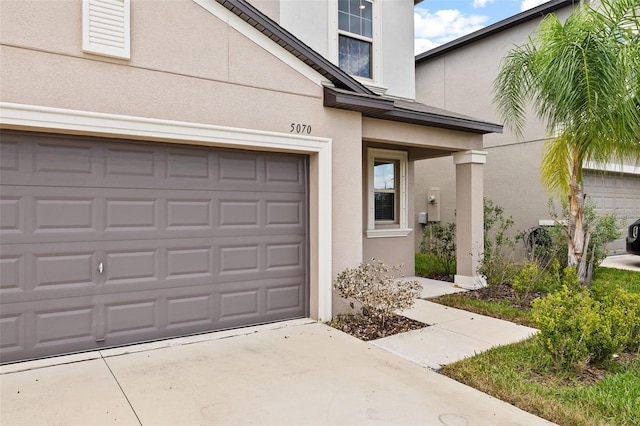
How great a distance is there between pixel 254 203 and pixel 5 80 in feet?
9.98

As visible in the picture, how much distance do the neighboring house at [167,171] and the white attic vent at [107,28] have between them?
0.05 feet

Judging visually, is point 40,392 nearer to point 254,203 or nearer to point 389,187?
point 254,203

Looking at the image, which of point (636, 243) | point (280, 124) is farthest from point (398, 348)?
point (636, 243)

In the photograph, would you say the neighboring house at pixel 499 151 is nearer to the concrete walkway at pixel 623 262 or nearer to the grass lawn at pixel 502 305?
the concrete walkway at pixel 623 262

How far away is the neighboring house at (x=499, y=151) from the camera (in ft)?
38.7

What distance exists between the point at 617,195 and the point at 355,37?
10.2 m

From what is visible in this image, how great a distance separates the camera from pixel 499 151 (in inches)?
501

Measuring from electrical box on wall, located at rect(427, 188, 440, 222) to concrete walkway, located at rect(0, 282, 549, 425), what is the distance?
26.1 feet

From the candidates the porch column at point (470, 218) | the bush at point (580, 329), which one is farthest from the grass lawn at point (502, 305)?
the bush at point (580, 329)

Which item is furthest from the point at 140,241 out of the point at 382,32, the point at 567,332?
the point at 382,32

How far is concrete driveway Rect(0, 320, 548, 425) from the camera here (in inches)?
135

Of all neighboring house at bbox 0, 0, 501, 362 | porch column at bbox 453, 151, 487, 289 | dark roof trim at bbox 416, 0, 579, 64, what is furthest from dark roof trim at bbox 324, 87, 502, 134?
dark roof trim at bbox 416, 0, 579, 64

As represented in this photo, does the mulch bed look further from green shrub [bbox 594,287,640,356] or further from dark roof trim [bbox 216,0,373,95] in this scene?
dark roof trim [bbox 216,0,373,95]

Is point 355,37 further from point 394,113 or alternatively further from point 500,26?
point 500,26
